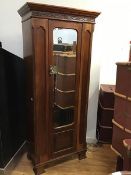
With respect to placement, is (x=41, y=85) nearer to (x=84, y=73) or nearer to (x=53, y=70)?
(x=53, y=70)

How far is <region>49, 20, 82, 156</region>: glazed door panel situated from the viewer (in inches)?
69.0

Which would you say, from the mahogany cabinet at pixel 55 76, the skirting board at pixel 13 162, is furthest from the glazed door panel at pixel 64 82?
the skirting board at pixel 13 162

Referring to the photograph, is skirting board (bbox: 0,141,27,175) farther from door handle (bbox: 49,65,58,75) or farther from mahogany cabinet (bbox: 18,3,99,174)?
door handle (bbox: 49,65,58,75)

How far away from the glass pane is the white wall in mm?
501

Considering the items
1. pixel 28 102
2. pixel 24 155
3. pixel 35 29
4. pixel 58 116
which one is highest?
pixel 35 29

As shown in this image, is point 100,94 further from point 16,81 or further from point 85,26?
point 16,81

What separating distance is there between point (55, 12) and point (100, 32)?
2.63ft

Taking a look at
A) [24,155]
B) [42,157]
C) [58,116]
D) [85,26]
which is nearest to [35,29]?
[85,26]

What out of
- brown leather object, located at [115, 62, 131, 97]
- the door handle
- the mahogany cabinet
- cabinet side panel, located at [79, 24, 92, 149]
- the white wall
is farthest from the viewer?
the white wall

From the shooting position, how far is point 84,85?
1986 millimetres

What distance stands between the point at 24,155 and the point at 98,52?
1495mm

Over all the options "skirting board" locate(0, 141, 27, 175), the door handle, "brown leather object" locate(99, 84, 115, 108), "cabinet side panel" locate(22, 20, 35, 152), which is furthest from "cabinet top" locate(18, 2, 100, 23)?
"skirting board" locate(0, 141, 27, 175)

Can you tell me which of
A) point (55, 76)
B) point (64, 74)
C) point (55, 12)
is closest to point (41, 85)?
point (55, 76)

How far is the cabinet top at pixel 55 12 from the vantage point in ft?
5.12
